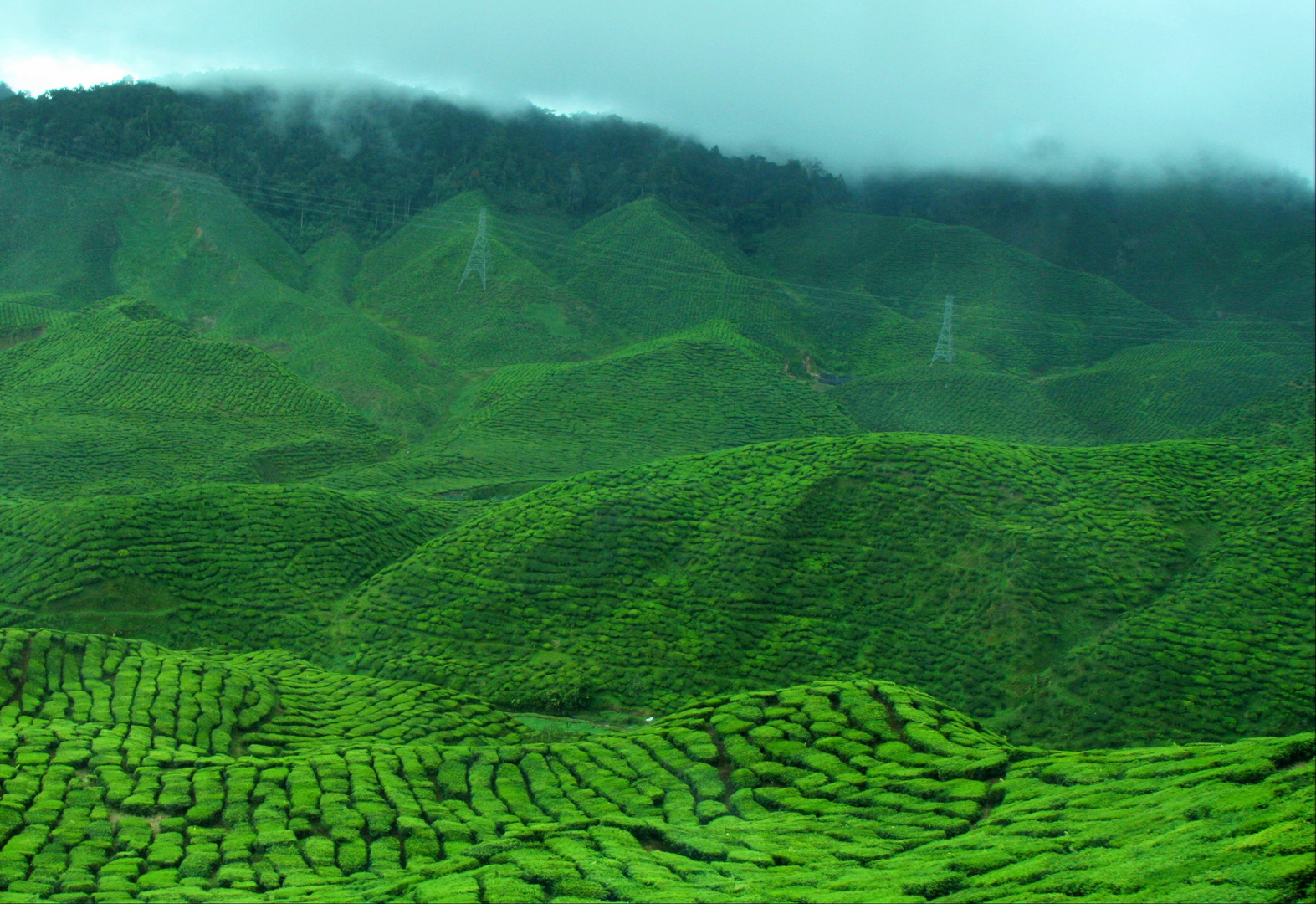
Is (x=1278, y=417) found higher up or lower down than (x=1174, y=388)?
lower down

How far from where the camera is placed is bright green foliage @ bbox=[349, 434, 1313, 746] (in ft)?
119

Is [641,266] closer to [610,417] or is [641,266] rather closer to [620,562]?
[610,417]

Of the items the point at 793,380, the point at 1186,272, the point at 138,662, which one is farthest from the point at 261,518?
the point at 1186,272

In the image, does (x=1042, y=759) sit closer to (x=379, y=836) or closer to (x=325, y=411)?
(x=379, y=836)

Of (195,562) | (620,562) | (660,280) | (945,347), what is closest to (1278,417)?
(945,347)

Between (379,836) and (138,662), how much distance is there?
13.6 m

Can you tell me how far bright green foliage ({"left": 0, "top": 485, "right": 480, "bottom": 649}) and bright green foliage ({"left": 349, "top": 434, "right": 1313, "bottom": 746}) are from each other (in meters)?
3.06

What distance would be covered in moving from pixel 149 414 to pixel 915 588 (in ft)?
168

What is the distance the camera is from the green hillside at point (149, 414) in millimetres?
58750

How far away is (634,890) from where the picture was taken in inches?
721

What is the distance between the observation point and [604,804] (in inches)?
980

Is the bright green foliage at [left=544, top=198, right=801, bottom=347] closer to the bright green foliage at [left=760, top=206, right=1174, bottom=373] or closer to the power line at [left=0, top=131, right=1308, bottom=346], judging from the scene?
the power line at [left=0, top=131, right=1308, bottom=346]

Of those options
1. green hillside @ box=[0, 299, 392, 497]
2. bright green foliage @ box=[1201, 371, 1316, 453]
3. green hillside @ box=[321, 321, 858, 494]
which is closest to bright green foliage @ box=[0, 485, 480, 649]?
green hillside @ box=[0, 299, 392, 497]

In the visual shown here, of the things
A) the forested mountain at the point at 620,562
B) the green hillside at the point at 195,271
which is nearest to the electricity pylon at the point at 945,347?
the forested mountain at the point at 620,562
